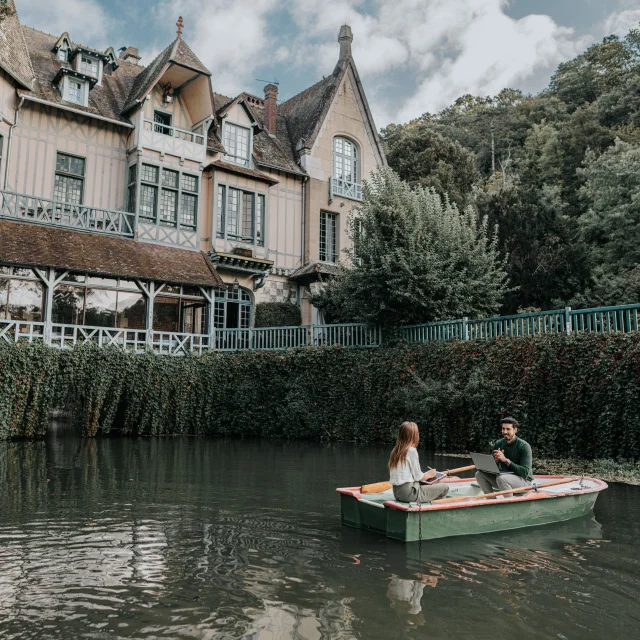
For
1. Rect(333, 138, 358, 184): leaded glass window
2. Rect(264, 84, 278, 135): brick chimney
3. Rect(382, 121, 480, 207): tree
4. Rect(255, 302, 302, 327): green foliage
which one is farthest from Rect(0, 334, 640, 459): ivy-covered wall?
Rect(382, 121, 480, 207): tree

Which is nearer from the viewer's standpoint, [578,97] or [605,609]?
[605,609]

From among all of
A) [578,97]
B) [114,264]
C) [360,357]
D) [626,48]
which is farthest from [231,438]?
[626,48]

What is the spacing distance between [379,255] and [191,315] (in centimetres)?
908

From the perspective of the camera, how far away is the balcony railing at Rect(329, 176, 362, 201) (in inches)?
1145

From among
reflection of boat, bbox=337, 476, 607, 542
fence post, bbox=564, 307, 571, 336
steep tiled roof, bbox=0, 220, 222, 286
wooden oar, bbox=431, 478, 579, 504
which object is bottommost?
reflection of boat, bbox=337, 476, 607, 542

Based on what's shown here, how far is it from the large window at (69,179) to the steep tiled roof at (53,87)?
1877 millimetres

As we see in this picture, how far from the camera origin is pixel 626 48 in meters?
52.0

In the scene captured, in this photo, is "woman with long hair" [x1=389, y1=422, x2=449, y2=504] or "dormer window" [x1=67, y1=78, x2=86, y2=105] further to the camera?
"dormer window" [x1=67, y1=78, x2=86, y2=105]

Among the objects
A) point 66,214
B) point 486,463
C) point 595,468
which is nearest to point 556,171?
point 66,214

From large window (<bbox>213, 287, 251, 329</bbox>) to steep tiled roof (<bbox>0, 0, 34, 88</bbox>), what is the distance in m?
10.2

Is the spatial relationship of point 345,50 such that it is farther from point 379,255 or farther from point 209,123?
point 379,255

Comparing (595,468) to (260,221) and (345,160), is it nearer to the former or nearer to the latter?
(260,221)

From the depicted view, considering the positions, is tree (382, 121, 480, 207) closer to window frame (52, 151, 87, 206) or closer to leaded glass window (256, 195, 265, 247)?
leaded glass window (256, 195, 265, 247)

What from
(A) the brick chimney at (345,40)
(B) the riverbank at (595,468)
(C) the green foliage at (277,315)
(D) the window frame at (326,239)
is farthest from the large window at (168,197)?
(B) the riverbank at (595,468)
